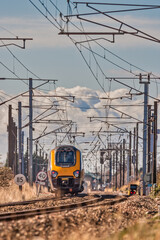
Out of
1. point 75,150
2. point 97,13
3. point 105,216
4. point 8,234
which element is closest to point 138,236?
point 8,234

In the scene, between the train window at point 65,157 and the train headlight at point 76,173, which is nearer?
the train window at point 65,157

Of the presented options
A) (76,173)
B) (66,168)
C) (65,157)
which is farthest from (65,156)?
(76,173)

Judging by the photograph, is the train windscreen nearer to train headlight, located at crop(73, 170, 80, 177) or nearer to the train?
the train

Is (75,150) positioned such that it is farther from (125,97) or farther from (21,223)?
(21,223)

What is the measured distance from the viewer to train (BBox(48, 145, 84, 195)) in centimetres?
3675

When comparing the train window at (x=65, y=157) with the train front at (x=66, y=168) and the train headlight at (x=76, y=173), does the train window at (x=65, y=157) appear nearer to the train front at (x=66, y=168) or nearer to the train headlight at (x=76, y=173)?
the train front at (x=66, y=168)

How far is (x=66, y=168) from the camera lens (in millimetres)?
36781

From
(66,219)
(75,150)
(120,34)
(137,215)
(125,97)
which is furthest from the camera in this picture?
(125,97)

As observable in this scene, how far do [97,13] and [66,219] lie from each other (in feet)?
26.0

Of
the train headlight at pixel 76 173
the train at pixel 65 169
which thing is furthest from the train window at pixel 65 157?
the train headlight at pixel 76 173

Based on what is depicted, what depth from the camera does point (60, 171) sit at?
121 feet

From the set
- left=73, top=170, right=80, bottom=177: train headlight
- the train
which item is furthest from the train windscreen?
left=73, top=170, right=80, bottom=177: train headlight

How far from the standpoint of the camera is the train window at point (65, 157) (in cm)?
3672

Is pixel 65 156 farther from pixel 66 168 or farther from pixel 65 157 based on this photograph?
pixel 66 168
